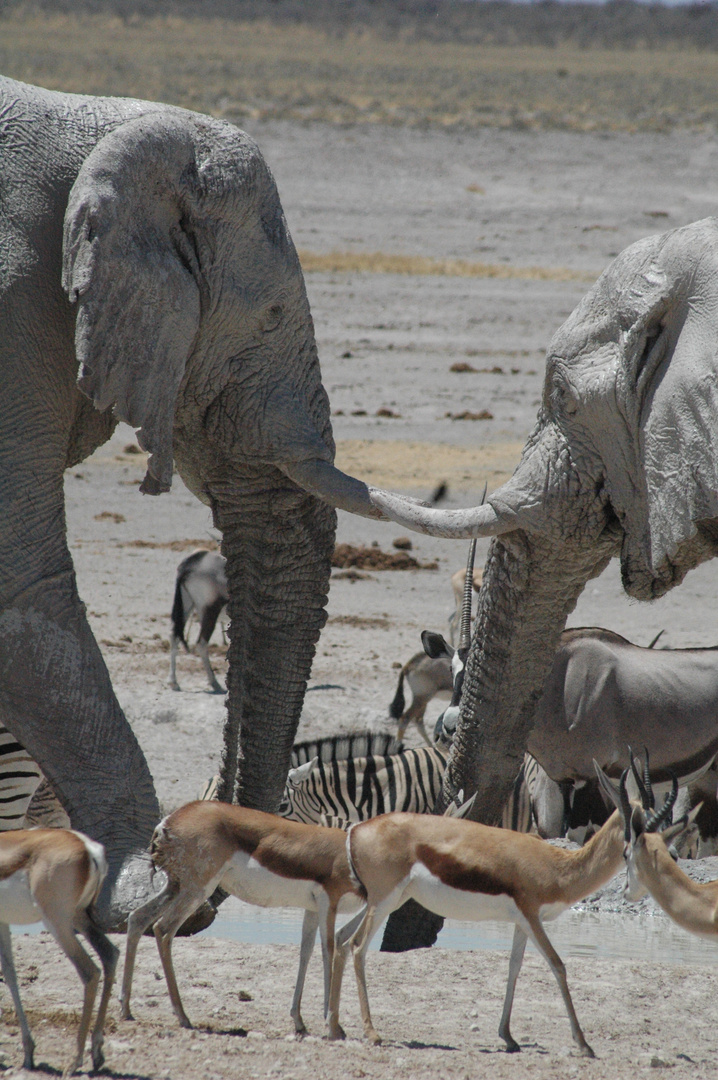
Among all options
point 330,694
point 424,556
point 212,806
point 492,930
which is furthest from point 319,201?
point 212,806

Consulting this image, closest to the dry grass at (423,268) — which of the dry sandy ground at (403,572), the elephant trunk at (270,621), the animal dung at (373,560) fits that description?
the dry sandy ground at (403,572)

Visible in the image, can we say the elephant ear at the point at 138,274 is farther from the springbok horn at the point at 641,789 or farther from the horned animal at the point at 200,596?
the horned animal at the point at 200,596

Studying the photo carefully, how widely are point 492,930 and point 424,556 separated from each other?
614 cm

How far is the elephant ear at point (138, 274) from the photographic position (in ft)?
14.2

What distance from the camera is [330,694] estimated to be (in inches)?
354

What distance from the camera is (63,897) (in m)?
3.90

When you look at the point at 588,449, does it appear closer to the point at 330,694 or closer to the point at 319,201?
the point at 330,694

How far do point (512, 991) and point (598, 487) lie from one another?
1.49 meters

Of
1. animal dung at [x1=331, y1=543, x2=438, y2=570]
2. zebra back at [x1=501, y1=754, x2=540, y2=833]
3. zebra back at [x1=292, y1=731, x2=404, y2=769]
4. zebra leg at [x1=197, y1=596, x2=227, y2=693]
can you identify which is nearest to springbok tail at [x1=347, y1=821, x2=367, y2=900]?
zebra back at [x1=501, y1=754, x2=540, y2=833]

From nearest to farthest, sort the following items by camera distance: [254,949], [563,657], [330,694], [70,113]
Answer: [70,113], [254,949], [563,657], [330,694]

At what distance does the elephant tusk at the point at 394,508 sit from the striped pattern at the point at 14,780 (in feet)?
4.62

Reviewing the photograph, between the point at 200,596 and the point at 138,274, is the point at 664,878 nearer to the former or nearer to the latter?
the point at 138,274

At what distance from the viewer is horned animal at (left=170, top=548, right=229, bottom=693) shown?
9.55 meters

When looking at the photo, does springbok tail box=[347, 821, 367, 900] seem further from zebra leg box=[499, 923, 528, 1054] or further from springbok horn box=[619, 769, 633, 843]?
springbok horn box=[619, 769, 633, 843]
